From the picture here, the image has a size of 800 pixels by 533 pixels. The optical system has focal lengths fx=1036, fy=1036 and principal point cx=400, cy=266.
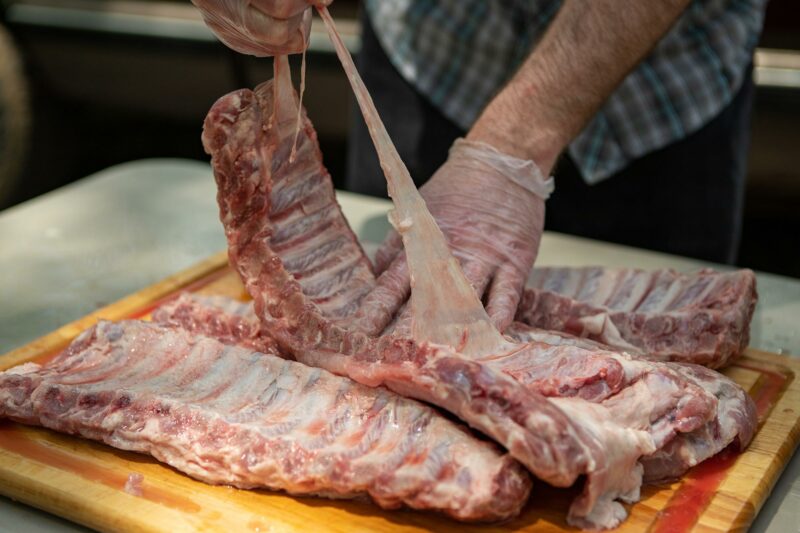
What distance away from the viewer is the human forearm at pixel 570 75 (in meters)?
3.06

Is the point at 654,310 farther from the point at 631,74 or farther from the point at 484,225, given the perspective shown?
the point at 631,74

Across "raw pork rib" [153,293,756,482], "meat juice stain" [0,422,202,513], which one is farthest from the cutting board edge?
"raw pork rib" [153,293,756,482]

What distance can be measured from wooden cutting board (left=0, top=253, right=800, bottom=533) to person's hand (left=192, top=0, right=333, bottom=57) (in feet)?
3.29

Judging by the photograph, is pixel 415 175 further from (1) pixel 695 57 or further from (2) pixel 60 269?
(2) pixel 60 269

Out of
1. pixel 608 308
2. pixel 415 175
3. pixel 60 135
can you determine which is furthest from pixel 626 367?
pixel 60 135

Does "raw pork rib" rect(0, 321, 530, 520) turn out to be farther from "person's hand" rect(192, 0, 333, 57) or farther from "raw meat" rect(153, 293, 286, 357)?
"person's hand" rect(192, 0, 333, 57)

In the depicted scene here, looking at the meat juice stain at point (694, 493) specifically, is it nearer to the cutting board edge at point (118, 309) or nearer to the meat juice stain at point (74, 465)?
the meat juice stain at point (74, 465)

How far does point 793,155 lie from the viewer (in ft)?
21.1

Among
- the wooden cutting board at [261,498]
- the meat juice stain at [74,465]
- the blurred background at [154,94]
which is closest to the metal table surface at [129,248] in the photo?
the meat juice stain at [74,465]

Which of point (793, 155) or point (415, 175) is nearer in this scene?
point (415, 175)

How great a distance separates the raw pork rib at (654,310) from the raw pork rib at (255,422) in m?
0.71

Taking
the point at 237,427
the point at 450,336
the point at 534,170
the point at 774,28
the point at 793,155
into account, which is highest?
the point at 774,28

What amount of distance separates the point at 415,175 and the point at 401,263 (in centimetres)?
157

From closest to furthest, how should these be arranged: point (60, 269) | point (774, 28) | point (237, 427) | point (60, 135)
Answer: point (237, 427), point (60, 269), point (774, 28), point (60, 135)
